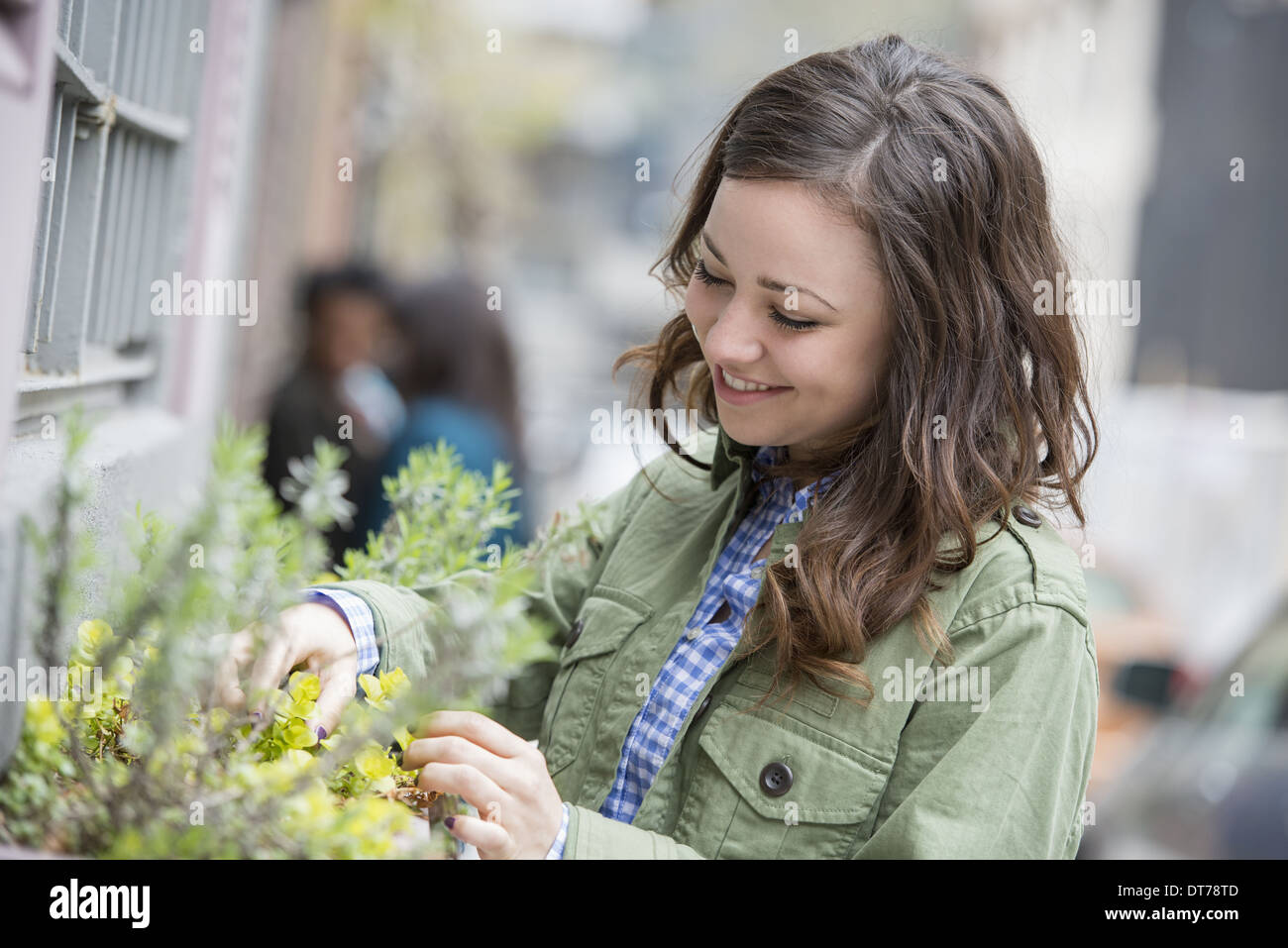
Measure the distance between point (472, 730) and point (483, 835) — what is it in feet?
0.38

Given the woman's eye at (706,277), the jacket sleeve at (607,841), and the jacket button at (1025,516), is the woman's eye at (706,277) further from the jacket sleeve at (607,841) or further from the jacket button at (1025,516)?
the jacket sleeve at (607,841)

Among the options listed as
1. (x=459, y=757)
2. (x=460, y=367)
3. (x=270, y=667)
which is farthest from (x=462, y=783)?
(x=460, y=367)

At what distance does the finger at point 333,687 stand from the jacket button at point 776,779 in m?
0.50

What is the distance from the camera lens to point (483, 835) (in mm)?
→ 1234

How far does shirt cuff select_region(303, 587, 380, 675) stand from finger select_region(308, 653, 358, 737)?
0.07ft

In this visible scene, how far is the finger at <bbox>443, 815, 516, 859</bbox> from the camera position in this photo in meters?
1.23

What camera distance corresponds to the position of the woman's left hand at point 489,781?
4.11 ft

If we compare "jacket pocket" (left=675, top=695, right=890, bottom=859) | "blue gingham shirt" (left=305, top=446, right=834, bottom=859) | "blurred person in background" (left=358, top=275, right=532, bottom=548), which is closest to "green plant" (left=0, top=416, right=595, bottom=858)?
"blue gingham shirt" (left=305, top=446, right=834, bottom=859)

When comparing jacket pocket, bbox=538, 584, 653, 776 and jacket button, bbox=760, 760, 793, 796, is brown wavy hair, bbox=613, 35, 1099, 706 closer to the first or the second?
jacket button, bbox=760, 760, 793, 796

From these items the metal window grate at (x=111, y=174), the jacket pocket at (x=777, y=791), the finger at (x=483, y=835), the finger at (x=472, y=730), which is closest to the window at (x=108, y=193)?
the metal window grate at (x=111, y=174)

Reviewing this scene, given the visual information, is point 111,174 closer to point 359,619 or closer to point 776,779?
point 359,619

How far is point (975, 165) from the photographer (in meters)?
1.76

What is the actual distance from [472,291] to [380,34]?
5815mm

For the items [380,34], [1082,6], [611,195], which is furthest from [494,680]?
[611,195]
